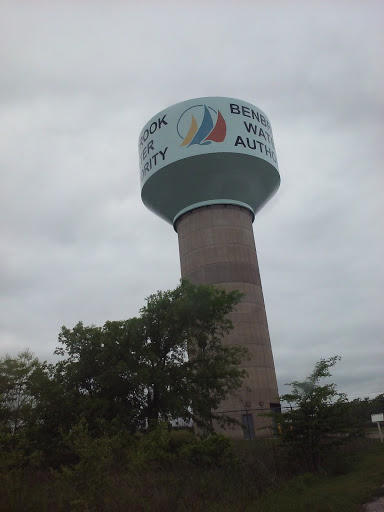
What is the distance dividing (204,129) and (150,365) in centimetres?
2244

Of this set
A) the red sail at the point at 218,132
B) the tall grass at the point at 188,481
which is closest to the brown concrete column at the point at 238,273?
the red sail at the point at 218,132

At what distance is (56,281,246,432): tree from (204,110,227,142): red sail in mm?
17356

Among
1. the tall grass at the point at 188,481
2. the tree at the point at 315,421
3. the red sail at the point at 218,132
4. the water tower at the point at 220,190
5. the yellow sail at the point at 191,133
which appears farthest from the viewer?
the yellow sail at the point at 191,133

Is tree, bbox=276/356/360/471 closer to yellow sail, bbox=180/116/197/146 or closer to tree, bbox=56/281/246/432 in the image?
tree, bbox=56/281/246/432

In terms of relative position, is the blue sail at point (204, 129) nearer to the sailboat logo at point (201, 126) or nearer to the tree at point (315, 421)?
the sailboat logo at point (201, 126)

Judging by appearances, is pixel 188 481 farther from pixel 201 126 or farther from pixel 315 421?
pixel 201 126

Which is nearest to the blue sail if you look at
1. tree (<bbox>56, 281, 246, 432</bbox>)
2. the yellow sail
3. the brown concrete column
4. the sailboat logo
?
the sailboat logo

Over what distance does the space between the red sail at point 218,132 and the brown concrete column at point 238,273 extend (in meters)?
5.63

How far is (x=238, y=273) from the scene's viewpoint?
1389 inches

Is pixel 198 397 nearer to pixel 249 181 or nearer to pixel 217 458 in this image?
pixel 217 458

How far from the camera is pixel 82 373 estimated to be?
62.8ft

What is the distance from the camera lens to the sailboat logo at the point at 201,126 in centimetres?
3488

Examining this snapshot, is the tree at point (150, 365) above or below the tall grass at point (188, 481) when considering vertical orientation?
above

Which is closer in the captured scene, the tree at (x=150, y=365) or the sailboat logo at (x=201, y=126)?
the tree at (x=150, y=365)
